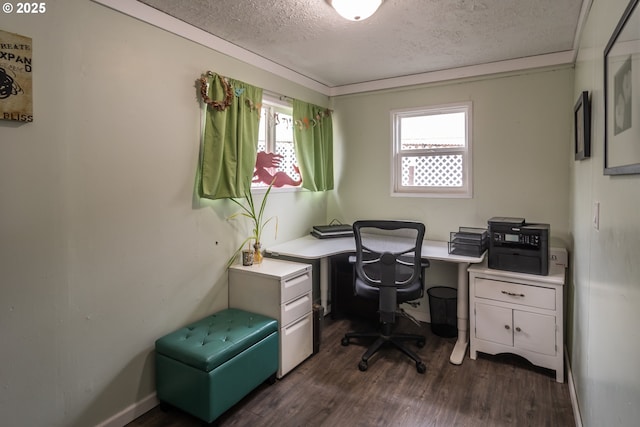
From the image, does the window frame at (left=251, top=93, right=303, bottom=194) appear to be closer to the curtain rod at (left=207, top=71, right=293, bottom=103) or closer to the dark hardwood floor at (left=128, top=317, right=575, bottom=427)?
the curtain rod at (left=207, top=71, right=293, bottom=103)

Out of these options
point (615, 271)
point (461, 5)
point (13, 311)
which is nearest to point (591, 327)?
point (615, 271)

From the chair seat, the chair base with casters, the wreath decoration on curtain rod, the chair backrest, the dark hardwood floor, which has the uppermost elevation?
the wreath decoration on curtain rod

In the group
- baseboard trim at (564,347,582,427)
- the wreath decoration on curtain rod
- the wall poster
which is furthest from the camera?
the wreath decoration on curtain rod

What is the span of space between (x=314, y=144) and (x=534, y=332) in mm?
2386

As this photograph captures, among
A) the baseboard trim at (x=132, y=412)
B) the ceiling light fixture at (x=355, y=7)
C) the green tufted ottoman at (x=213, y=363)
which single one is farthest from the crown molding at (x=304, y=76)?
the baseboard trim at (x=132, y=412)

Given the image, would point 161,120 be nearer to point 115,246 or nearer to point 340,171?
point 115,246

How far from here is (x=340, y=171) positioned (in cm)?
388

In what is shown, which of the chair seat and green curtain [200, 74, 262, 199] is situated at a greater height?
green curtain [200, 74, 262, 199]

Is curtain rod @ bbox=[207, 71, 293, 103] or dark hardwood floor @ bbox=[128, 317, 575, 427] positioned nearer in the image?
dark hardwood floor @ bbox=[128, 317, 575, 427]

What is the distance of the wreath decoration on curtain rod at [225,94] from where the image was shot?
2.36 m

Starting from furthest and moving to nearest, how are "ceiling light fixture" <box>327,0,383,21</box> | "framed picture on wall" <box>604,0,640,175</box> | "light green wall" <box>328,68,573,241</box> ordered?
1. "light green wall" <box>328,68,573,241</box>
2. "ceiling light fixture" <box>327,0,383,21</box>
3. "framed picture on wall" <box>604,0,640,175</box>

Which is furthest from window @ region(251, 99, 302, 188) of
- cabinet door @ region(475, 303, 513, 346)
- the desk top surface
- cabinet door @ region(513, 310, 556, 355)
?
cabinet door @ region(513, 310, 556, 355)

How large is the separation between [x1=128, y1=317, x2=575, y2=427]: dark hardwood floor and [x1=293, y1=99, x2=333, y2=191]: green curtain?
1615 millimetres

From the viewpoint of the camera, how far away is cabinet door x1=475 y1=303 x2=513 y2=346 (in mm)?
2561
